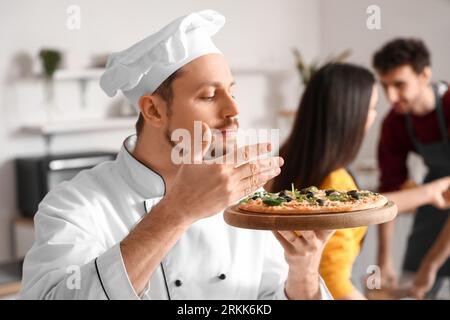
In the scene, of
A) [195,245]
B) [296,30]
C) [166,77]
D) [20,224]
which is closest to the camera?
[166,77]

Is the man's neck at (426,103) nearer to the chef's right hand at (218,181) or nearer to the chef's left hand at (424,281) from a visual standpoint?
the chef's left hand at (424,281)

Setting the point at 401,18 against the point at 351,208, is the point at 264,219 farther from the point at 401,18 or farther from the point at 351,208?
the point at 401,18

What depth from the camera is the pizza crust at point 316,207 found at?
0.75 meters

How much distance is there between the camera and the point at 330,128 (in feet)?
4.23

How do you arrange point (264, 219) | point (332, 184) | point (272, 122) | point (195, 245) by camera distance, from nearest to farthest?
point (264, 219) < point (195, 245) < point (332, 184) < point (272, 122)

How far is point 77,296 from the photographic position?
79cm

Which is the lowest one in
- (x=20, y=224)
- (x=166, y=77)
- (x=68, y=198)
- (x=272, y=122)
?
(x=20, y=224)

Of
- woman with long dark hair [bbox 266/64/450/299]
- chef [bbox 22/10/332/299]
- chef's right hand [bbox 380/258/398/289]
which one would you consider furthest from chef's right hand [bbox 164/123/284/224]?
chef's right hand [bbox 380/258/398/289]

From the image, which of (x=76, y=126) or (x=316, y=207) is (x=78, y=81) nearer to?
(x=76, y=126)

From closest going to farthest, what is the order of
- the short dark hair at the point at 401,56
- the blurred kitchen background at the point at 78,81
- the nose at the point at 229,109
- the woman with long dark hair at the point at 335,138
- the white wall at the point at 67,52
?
the nose at the point at 229,109 → the woman with long dark hair at the point at 335,138 → the short dark hair at the point at 401,56 → the white wall at the point at 67,52 → the blurred kitchen background at the point at 78,81

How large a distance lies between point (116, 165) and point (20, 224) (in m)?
1.58

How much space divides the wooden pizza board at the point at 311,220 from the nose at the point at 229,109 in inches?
4.8

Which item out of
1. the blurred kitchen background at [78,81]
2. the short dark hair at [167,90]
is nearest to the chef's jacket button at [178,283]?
the short dark hair at [167,90]
